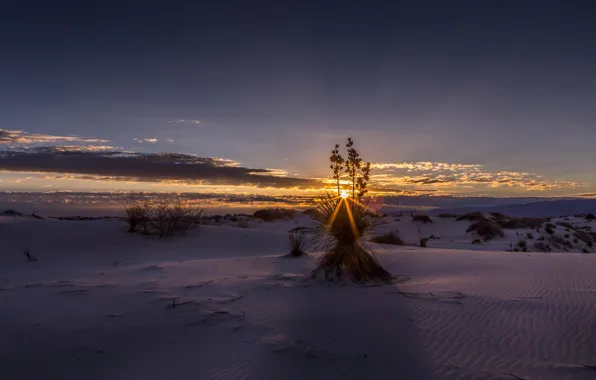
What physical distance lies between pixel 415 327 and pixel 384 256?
21.0 feet

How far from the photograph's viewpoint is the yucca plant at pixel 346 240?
7934 millimetres

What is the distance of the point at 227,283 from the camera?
8.27m

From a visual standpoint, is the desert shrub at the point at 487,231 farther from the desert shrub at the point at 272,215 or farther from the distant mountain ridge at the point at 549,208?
the distant mountain ridge at the point at 549,208

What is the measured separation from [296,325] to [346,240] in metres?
2.82

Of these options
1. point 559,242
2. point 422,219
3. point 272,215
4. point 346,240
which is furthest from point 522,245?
point 272,215

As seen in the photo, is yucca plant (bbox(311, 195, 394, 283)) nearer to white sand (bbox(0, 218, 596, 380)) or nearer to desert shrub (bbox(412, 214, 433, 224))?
white sand (bbox(0, 218, 596, 380))

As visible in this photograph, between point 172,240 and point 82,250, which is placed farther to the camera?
point 172,240

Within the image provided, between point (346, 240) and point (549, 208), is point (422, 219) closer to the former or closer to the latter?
point (346, 240)

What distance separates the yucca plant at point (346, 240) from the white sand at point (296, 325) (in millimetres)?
437

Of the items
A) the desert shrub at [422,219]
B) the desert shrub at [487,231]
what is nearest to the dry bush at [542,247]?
the desert shrub at [487,231]

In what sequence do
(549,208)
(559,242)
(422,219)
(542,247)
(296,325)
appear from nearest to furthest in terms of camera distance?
(296,325) < (542,247) < (559,242) < (422,219) < (549,208)

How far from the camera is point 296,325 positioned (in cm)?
571

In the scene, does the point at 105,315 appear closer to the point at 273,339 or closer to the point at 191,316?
the point at 191,316

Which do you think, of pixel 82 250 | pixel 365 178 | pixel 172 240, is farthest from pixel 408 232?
pixel 82 250
